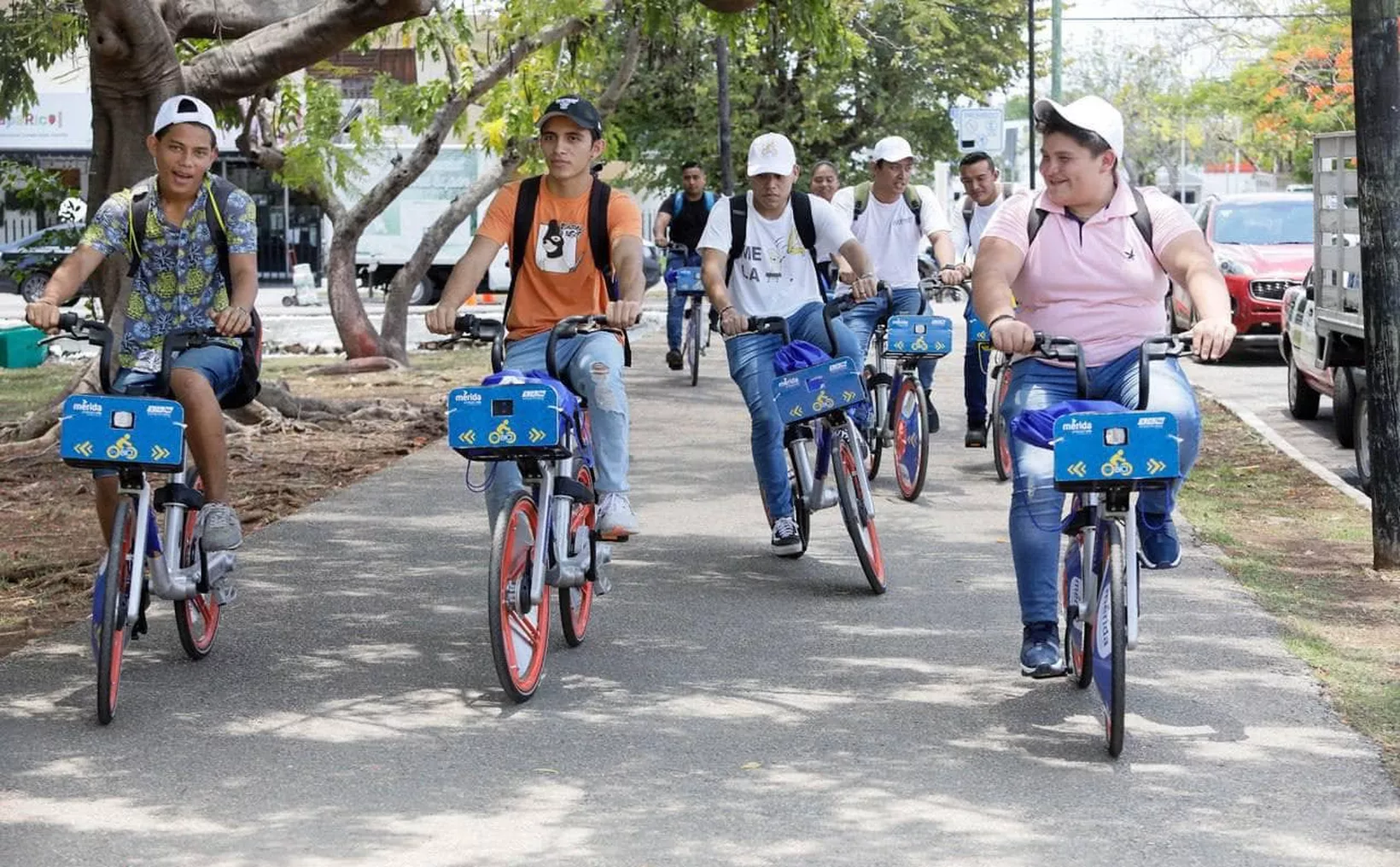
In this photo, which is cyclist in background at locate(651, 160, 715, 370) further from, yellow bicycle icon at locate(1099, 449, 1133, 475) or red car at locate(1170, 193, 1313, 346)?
yellow bicycle icon at locate(1099, 449, 1133, 475)

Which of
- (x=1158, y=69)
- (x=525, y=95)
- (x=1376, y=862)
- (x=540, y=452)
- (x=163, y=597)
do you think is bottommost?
(x=1376, y=862)

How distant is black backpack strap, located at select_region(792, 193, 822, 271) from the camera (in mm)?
9453

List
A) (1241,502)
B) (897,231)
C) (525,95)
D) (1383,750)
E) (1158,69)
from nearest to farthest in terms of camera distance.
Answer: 1. (1383,750)
2. (1241,502)
3. (897,231)
4. (525,95)
5. (1158,69)

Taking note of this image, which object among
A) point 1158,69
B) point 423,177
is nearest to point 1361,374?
point 423,177

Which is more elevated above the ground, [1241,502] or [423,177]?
→ [423,177]

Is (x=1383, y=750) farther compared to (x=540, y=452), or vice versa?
(x=540, y=452)

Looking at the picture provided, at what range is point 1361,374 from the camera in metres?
13.0

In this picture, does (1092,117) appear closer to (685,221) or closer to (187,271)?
(187,271)

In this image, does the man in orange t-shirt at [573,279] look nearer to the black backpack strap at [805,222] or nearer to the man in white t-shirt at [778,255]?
the man in white t-shirt at [778,255]

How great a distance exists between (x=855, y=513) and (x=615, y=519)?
1.31 meters

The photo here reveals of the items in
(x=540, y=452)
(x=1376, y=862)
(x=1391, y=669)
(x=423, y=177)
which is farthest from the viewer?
(x=423, y=177)

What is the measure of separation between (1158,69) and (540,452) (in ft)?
222

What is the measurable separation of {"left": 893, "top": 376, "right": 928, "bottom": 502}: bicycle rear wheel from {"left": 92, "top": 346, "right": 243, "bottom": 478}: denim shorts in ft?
16.2

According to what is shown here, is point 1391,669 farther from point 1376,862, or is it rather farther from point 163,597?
point 163,597
